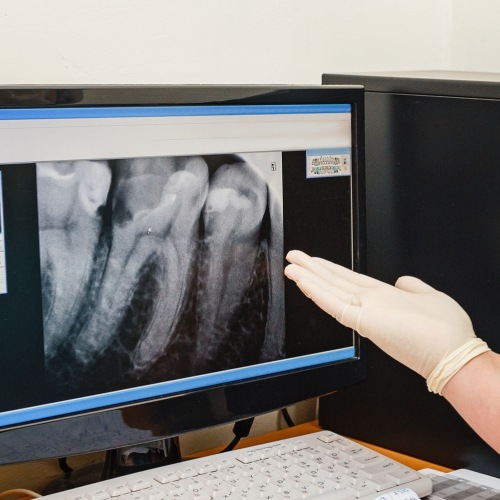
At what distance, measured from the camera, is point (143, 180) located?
754mm

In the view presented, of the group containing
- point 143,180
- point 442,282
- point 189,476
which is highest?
point 143,180

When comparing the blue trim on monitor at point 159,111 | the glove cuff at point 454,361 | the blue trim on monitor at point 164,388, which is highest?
the blue trim on monitor at point 159,111

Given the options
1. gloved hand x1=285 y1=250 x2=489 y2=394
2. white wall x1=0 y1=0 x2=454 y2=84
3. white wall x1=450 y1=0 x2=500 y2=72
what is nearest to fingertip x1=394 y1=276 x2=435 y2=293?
gloved hand x1=285 y1=250 x2=489 y2=394

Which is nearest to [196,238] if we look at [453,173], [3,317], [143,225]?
[143,225]

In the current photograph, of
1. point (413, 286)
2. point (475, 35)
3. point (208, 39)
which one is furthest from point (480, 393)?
point (475, 35)

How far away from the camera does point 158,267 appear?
0.77m

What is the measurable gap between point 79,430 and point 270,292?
23 cm

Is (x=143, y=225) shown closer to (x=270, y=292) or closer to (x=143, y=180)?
(x=143, y=180)

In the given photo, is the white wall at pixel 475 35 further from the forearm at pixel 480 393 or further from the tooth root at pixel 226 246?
the forearm at pixel 480 393

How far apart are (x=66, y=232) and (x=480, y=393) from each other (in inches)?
14.5

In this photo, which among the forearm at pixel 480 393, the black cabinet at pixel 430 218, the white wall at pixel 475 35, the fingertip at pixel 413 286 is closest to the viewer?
the forearm at pixel 480 393

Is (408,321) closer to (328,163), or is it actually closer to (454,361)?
(454,361)

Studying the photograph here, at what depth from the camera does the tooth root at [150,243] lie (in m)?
0.74

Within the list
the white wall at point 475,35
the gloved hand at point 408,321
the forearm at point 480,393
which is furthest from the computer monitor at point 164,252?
the white wall at point 475,35
